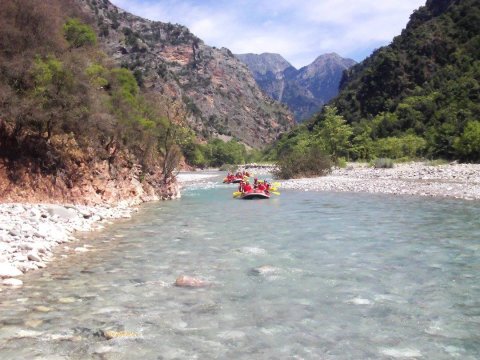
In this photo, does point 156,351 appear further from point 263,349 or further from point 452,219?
point 452,219

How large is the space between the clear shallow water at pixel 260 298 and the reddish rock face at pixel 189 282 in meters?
0.26

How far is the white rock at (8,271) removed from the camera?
30.4 ft

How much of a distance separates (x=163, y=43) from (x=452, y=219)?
612ft

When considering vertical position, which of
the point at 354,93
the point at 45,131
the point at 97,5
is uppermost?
the point at 97,5

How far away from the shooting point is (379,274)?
9.73 m

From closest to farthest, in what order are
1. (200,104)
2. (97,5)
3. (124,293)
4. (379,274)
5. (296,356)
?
(296,356)
(124,293)
(379,274)
(97,5)
(200,104)

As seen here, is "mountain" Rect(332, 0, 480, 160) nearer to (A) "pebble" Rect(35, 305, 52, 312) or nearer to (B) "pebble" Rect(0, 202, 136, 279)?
(B) "pebble" Rect(0, 202, 136, 279)

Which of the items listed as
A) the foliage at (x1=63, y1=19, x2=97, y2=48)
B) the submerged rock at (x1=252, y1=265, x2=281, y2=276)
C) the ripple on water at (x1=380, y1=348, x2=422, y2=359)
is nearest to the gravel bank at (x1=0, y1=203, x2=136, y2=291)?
the submerged rock at (x1=252, y1=265, x2=281, y2=276)

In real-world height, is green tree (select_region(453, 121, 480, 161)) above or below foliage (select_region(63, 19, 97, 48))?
below

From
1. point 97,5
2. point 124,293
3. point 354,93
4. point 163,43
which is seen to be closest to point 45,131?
point 124,293

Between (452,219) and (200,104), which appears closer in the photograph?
(452,219)

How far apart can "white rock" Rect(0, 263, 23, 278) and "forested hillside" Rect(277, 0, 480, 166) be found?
163 feet

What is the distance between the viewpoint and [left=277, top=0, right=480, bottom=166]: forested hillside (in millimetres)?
60369

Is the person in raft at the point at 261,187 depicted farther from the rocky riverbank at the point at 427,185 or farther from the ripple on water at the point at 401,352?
the ripple on water at the point at 401,352
